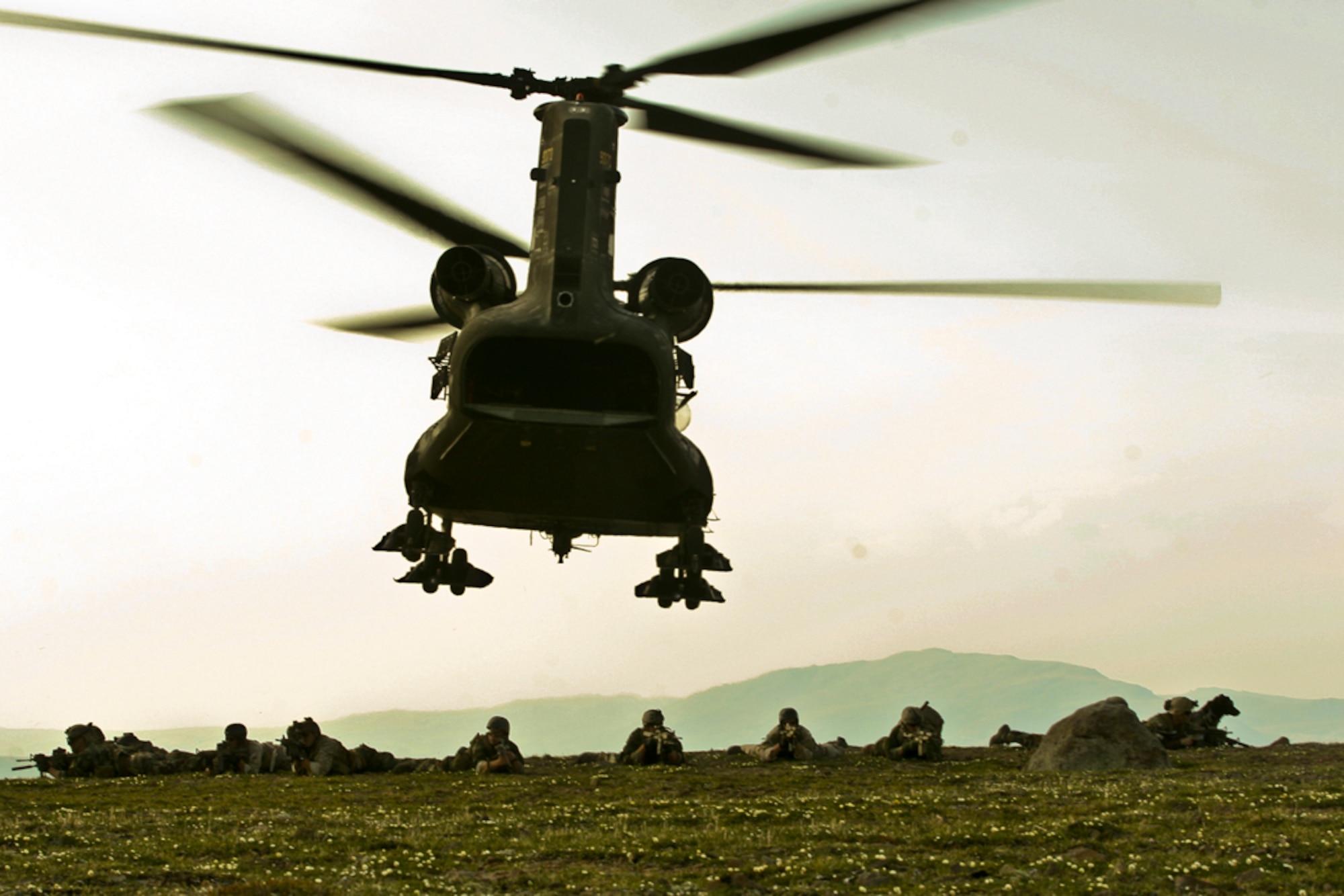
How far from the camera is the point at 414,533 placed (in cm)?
2152

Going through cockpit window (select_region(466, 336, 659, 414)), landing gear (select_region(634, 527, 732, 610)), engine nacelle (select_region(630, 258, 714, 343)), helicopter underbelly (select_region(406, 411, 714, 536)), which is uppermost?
engine nacelle (select_region(630, 258, 714, 343))

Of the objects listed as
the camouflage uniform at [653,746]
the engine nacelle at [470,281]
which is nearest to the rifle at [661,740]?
the camouflage uniform at [653,746]

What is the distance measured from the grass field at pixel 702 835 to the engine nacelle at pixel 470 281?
750cm

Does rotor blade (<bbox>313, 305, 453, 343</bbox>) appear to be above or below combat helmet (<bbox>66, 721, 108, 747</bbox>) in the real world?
above

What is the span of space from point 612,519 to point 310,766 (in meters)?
9.69

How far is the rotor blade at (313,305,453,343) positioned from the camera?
74.9 ft

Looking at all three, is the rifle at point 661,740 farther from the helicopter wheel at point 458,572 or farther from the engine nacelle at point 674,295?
the engine nacelle at point 674,295

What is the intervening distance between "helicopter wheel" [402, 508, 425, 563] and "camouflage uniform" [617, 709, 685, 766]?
7539 millimetres

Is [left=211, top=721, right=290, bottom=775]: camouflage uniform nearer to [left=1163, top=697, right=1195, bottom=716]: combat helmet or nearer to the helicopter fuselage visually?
the helicopter fuselage

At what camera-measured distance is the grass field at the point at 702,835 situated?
44.5ft

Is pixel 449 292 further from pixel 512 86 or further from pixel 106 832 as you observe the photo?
pixel 106 832

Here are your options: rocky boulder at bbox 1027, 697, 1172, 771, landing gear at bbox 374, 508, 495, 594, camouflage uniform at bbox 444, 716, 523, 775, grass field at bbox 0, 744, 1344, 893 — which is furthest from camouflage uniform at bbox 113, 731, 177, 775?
rocky boulder at bbox 1027, 697, 1172, 771

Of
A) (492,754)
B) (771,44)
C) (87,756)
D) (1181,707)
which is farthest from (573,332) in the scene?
(1181,707)

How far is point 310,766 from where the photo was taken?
26.2 meters
